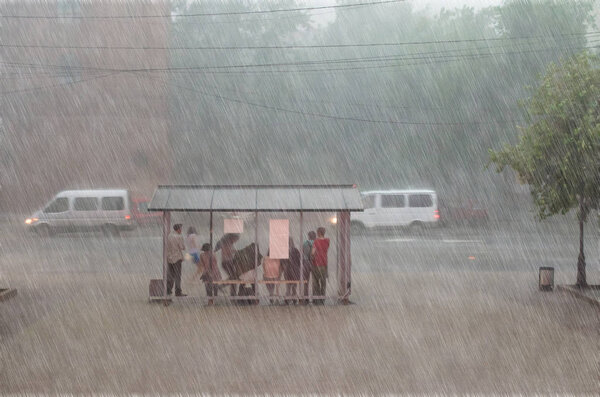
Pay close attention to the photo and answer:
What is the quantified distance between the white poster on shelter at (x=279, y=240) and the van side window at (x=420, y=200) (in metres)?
20.4

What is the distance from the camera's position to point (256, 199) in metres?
15.8

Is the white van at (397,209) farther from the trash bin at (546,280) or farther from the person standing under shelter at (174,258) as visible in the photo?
the person standing under shelter at (174,258)

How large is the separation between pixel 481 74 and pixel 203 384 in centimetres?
4245

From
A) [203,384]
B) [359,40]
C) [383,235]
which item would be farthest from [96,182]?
[203,384]

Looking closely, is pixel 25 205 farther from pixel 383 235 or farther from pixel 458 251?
pixel 458 251

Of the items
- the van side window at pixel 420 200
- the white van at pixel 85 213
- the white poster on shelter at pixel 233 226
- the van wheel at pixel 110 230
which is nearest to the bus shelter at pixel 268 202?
the white poster on shelter at pixel 233 226

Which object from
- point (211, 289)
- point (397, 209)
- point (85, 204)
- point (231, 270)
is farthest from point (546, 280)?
point (85, 204)

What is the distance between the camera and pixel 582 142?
16.7 m

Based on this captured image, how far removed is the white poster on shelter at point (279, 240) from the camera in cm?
1588

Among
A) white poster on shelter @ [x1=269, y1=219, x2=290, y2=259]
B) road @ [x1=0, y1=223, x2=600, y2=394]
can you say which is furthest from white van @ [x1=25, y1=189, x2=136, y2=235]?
white poster on shelter @ [x1=269, y1=219, x2=290, y2=259]

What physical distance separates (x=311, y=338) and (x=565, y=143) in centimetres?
859

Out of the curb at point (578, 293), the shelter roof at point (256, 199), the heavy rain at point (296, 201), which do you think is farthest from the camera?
the curb at point (578, 293)

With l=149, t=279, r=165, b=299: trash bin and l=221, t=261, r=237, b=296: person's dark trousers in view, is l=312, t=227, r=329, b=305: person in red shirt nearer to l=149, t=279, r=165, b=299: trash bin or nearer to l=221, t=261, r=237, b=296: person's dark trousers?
l=221, t=261, r=237, b=296: person's dark trousers

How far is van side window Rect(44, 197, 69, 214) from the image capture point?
34125 millimetres
